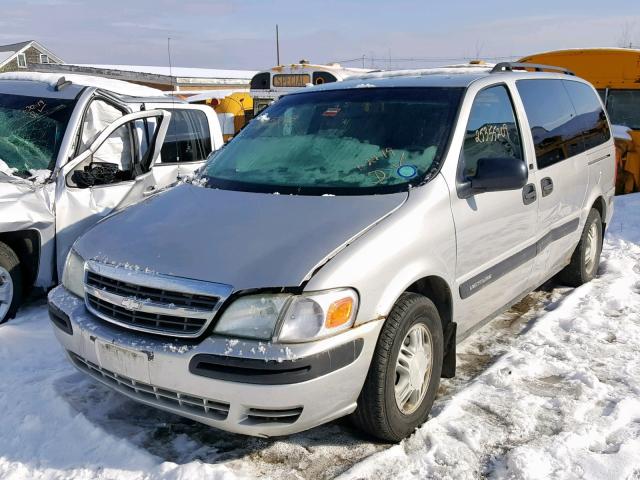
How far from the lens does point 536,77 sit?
4617mm

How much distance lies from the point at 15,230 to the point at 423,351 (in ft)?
10.9

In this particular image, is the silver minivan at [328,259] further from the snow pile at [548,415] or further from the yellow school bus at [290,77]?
the yellow school bus at [290,77]

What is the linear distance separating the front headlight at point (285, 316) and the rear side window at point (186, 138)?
3.93 meters

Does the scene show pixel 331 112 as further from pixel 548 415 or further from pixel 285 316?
pixel 548 415

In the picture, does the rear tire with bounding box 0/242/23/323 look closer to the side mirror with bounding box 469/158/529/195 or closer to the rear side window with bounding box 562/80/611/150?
the side mirror with bounding box 469/158/529/195

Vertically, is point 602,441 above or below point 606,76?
below

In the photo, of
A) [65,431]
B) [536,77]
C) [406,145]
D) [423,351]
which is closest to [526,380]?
[423,351]

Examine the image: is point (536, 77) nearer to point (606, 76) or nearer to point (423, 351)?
point (423, 351)

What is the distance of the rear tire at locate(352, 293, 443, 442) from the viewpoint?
2785 mm

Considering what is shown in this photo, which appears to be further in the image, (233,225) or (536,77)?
(536,77)

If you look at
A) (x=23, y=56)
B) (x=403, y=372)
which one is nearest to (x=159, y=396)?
(x=403, y=372)

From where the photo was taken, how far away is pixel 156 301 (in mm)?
2709

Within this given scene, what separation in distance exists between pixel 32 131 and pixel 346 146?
3.34 metres

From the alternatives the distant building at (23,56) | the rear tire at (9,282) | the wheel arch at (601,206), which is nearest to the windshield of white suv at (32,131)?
the rear tire at (9,282)
